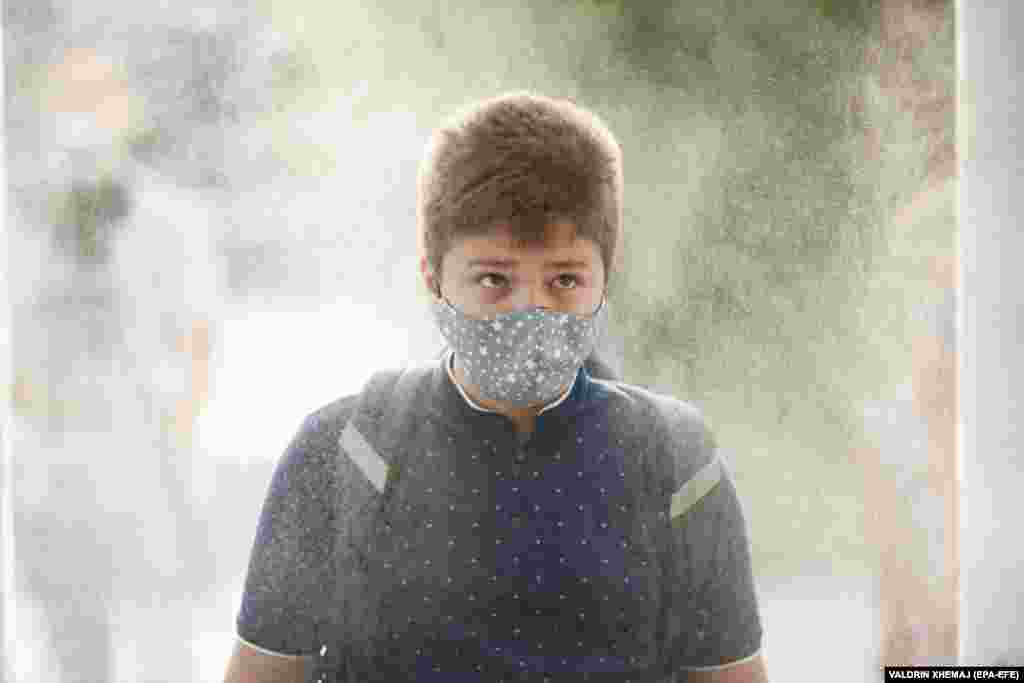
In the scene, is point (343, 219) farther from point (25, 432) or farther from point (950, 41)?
point (950, 41)

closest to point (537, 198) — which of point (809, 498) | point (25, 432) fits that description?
point (809, 498)

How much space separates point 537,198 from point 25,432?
2.89 feet

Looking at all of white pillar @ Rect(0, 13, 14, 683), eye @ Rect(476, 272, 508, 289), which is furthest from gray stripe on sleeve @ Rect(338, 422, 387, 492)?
white pillar @ Rect(0, 13, 14, 683)

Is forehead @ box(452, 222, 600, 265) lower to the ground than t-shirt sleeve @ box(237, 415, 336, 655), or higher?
higher

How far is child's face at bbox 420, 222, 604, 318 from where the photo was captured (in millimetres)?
1357

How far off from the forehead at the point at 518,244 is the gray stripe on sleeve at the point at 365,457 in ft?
1.05

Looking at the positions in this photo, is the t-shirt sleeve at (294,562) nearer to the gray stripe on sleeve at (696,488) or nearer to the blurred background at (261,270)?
the blurred background at (261,270)

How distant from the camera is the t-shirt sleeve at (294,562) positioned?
1.45 metres

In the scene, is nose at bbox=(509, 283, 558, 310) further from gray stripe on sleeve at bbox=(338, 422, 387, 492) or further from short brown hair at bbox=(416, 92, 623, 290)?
gray stripe on sleeve at bbox=(338, 422, 387, 492)

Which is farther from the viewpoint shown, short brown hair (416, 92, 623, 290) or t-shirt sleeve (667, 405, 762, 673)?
t-shirt sleeve (667, 405, 762, 673)

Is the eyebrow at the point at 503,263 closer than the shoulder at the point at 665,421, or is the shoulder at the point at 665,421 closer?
the eyebrow at the point at 503,263

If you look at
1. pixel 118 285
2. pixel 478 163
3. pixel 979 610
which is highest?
pixel 478 163

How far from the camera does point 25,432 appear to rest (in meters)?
1.54

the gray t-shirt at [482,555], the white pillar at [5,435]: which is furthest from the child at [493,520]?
the white pillar at [5,435]
